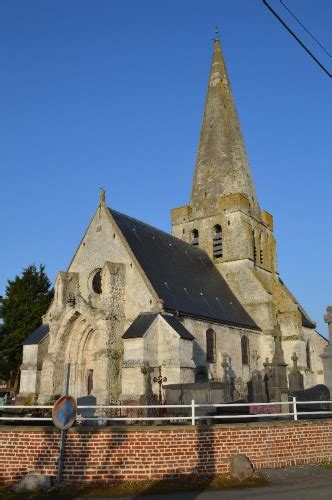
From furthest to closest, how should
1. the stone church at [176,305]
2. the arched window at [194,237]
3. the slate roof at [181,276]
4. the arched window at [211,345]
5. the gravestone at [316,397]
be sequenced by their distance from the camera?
the arched window at [194,237]
the arched window at [211,345]
the slate roof at [181,276]
the stone church at [176,305]
the gravestone at [316,397]

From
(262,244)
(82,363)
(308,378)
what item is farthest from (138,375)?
(262,244)

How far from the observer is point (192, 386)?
13.6m

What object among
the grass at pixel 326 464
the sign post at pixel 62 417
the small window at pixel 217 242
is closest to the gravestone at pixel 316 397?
the grass at pixel 326 464

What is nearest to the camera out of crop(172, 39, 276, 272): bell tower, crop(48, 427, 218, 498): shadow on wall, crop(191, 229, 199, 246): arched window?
crop(48, 427, 218, 498): shadow on wall

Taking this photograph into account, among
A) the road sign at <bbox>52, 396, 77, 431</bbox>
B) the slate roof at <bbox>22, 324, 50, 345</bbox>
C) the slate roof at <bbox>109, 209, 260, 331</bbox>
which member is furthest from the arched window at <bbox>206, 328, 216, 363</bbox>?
the road sign at <bbox>52, 396, 77, 431</bbox>

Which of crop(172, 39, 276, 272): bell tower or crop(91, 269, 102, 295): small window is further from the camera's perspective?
crop(172, 39, 276, 272): bell tower

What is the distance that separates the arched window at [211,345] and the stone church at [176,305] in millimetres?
49

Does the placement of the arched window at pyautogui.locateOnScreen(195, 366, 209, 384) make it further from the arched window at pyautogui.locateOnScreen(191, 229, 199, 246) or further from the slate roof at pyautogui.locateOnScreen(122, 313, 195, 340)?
the arched window at pyautogui.locateOnScreen(191, 229, 199, 246)

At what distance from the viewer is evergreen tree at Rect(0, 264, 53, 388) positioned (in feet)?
99.6

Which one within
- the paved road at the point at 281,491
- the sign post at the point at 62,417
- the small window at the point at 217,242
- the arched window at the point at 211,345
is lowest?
the paved road at the point at 281,491

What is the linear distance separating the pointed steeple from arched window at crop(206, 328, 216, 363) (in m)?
11.0

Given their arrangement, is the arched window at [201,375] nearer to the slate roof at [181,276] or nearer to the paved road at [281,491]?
the slate roof at [181,276]

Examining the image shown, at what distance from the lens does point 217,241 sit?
101ft

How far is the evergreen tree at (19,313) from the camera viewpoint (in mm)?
30344
